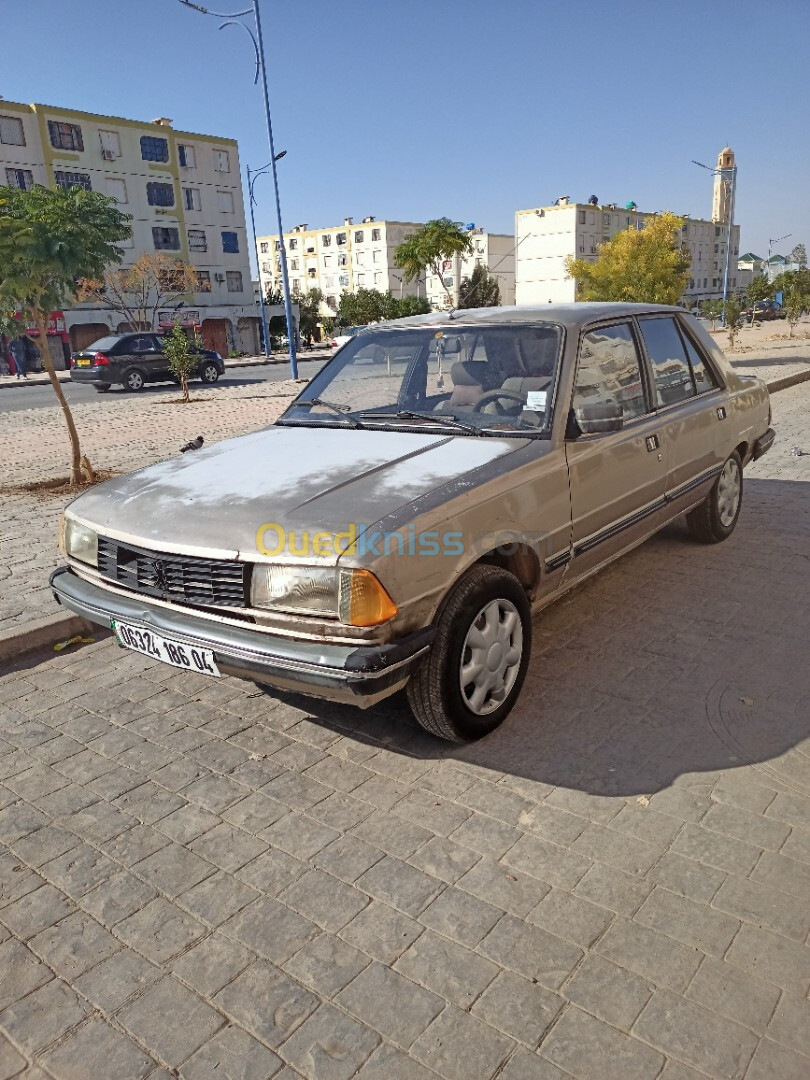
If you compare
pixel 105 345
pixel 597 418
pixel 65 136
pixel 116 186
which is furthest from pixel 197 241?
pixel 597 418

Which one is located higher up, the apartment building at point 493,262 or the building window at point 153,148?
the building window at point 153,148

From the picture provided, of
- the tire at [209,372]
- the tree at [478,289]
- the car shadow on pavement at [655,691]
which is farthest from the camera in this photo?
the tree at [478,289]

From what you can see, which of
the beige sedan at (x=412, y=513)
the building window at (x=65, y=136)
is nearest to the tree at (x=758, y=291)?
the beige sedan at (x=412, y=513)

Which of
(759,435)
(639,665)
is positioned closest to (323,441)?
(639,665)

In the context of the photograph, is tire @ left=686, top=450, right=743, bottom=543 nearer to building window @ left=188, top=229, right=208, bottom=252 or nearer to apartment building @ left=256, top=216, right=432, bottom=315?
building window @ left=188, top=229, right=208, bottom=252

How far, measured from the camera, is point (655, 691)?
12.1ft

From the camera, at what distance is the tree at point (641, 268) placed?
1880 cm

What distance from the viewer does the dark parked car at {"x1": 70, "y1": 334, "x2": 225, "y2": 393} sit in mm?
23188

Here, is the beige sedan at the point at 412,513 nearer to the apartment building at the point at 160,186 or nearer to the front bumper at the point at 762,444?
the front bumper at the point at 762,444

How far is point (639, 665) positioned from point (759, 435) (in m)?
2.98

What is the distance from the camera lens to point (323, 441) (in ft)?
12.6

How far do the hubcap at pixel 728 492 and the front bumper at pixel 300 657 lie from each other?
3624mm

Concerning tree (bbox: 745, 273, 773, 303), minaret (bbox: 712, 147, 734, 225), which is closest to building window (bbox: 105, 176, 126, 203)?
tree (bbox: 745, 273, 773, 303)

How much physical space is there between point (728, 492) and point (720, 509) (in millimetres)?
164
